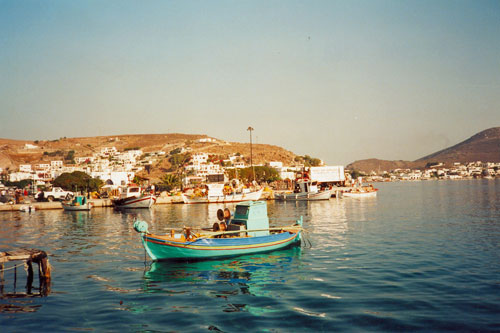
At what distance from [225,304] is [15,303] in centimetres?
913

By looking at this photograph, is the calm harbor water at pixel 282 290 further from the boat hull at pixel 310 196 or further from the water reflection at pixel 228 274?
the boat hull at pixel 310 196

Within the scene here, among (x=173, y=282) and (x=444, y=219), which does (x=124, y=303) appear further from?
(x=444, y=219)

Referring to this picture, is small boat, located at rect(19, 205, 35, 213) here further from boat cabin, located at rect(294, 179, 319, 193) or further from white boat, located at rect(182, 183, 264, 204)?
boat cabin, located at rect(294, 179, 319, 193)

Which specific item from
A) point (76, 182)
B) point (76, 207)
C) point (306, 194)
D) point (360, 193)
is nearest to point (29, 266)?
point (76, 207)

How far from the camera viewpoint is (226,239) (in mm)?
23828

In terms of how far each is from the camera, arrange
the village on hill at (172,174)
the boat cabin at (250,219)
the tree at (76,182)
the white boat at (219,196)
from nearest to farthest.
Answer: the boat cabin at (250,219), the white boat at (219,196), the tree at (76,182), the village on hill at (172,174)

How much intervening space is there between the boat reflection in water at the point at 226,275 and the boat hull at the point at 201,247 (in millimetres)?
432

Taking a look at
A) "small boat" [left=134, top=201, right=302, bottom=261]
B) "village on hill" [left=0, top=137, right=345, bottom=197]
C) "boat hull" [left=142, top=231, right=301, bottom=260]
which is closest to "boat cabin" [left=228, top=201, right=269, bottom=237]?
"small boat" [left=134, top=201, right=302, bottom=261]

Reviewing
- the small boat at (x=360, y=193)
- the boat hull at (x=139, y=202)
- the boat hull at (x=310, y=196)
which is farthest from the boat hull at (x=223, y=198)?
the small boat at (x=360, y=193)

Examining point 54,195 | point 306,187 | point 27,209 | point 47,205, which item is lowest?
point 27,209

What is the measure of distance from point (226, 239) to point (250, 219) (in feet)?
8.49

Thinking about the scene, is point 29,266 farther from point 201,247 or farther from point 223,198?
point 223,198

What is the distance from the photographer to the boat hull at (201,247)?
74.8ft

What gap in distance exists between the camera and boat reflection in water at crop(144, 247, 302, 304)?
58.8ft
